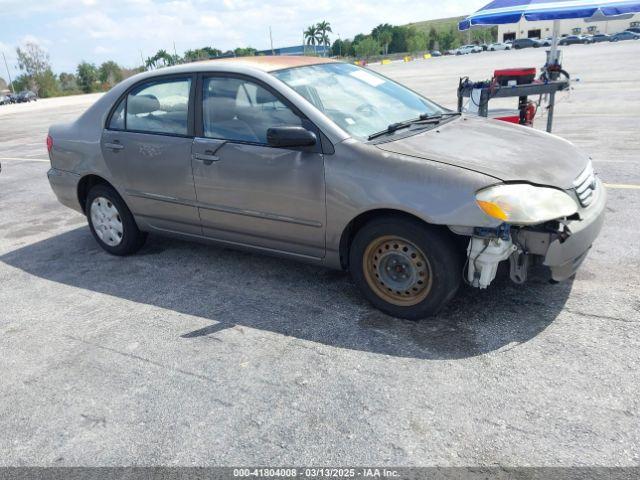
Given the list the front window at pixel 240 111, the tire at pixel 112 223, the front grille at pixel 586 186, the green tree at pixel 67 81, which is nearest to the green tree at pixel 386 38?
the green tree at pixel 67 81

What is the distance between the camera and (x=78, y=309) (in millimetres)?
4191

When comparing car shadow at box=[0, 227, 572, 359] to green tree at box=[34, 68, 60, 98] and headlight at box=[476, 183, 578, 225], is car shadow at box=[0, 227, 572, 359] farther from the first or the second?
green tree at box=[34, 68, 60, 98]

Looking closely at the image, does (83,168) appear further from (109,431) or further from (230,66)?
(109,431)

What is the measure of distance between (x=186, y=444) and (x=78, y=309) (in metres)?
2.03

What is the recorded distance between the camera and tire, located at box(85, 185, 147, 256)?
5000 millimetres

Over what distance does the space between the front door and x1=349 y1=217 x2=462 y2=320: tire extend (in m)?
0.36

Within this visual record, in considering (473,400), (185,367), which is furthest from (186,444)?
(473,400)

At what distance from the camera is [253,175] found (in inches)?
156

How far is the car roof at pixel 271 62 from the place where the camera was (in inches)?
166

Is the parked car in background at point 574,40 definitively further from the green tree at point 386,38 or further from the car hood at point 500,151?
the car hood at point 500,151

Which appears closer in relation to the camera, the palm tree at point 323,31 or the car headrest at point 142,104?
the car headrest at point 142,104

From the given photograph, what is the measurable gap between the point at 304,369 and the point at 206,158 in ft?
6.20

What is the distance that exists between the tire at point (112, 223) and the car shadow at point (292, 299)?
5.0 inches

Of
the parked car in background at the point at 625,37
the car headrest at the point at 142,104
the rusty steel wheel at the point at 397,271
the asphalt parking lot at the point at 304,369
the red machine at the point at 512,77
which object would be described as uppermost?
the parked car in background at the point at 625,37
